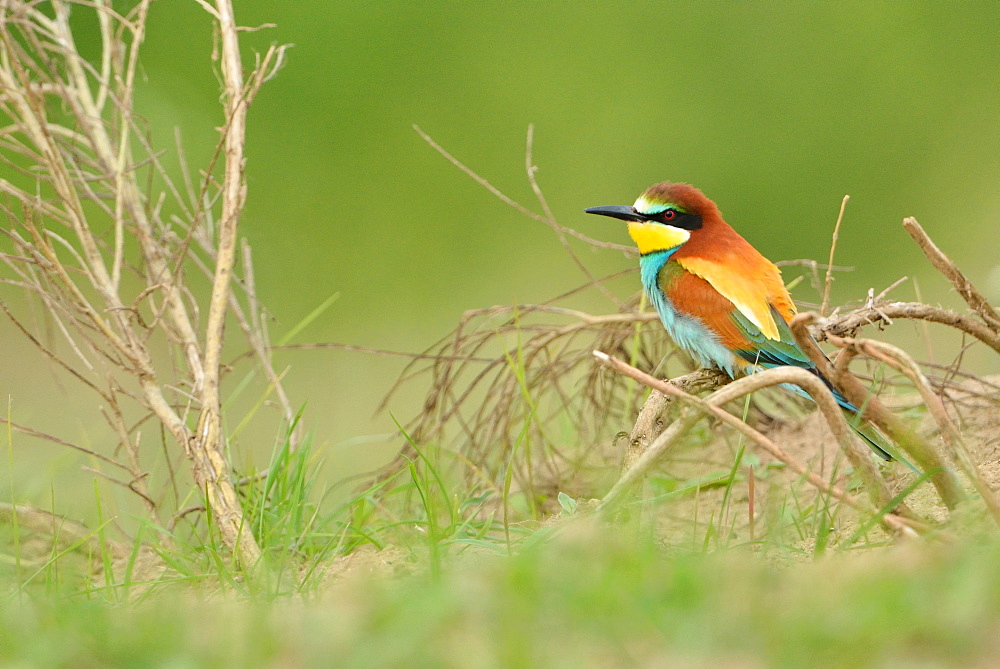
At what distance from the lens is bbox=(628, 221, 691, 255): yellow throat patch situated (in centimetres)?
325

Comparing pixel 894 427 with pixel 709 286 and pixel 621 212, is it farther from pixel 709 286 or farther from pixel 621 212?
pixel 621 212

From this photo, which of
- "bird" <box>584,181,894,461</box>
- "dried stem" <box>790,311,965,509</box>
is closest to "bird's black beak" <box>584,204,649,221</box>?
"bird" <box>584,181,894,461</box>

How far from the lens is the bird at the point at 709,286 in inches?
119

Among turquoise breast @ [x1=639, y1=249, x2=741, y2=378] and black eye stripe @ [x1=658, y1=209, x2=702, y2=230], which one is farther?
black eye stripe @ [x1=658, y1=209, x2=702, y2=230]

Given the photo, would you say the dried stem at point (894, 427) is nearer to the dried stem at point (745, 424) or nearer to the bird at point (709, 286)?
the dried stem at point (745, 424)

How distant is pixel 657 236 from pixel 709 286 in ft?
0.93

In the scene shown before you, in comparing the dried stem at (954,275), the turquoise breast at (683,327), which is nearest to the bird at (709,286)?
the turquoise breast at (683,327)

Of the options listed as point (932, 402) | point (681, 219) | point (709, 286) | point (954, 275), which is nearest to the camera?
point (932, 402)

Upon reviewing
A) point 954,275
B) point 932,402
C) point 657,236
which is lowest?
point 932,402

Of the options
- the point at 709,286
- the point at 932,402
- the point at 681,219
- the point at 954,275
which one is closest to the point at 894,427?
the point at 932,402

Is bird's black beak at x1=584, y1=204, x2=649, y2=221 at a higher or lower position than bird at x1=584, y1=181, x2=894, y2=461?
higher

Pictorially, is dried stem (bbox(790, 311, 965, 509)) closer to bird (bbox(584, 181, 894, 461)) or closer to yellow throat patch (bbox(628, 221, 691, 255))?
bird (bbox(584, 181, 894, 461))

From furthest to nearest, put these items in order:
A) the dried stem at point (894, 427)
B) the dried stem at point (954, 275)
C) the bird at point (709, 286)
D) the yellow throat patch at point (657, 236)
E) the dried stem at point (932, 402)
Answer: the yellow throat patch at point (657, 236) < the bird at point (709, 286) < the dried stem at point (954, 275) < the dried stem at point (894, 427) < the dried stem at point (932, 402)

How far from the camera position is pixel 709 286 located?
3.08 metres
